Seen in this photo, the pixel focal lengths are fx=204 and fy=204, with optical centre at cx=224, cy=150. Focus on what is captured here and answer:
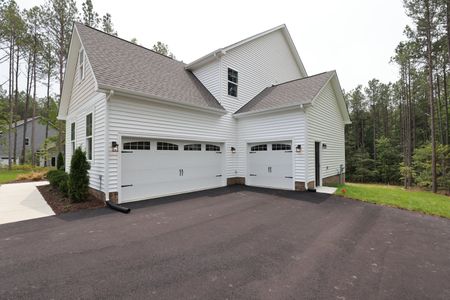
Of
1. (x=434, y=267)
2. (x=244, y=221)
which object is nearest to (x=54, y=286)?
(x=244, y=221)

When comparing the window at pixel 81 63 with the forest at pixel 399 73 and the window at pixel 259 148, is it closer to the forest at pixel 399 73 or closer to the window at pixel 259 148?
the window at pixel 259 148

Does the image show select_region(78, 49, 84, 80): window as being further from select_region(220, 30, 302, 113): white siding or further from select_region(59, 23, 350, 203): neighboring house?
select_region(220, 30, 302, 113): white siding

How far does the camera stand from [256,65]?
1273 centimetres

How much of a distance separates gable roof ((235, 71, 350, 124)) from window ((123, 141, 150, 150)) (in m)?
5.09

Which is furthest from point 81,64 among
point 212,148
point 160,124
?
point 212,148

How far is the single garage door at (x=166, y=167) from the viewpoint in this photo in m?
7.29

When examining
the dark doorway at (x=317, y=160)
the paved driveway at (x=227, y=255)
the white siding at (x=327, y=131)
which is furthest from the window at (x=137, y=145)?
the dark doorway at (x=317, y=160)

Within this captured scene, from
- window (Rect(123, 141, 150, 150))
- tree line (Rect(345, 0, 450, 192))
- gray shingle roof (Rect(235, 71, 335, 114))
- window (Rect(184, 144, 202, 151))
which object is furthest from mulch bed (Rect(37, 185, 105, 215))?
tree line (Rect(345, 0, 450, 192))

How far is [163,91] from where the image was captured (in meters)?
8.28

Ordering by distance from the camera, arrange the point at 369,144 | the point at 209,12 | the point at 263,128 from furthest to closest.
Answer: the point at 369,144, the point at 263,128, the point at 209,12

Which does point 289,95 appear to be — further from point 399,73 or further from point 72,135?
point 399,73

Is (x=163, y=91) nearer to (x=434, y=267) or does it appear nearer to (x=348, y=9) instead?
(x=348, y=9)

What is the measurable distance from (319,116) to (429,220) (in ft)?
19.1

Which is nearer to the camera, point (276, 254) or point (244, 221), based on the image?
point (276, 254)
